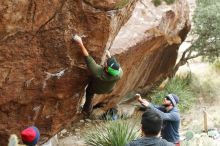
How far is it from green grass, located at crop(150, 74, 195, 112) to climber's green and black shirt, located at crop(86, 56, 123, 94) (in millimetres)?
9934

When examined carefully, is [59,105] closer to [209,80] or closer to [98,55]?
[98,55]

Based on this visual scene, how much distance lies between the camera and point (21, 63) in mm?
7719

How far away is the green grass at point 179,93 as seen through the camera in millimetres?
18547

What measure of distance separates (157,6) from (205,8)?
588 centimetres

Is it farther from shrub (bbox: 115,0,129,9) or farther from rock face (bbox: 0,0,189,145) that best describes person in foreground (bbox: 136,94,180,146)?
shrub (bbox: 115,0,129,9)

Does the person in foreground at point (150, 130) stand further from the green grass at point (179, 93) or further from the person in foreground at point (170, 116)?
the green grass at point (179, 93)

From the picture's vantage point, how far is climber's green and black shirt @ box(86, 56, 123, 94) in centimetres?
803

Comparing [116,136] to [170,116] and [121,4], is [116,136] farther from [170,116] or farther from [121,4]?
[121,4]

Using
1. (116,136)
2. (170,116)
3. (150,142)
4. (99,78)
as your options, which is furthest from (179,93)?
(150,142)

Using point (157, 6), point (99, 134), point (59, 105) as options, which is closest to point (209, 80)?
point (157, 6)

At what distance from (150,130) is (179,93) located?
1391 centimetres

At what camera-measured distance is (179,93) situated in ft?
62.3

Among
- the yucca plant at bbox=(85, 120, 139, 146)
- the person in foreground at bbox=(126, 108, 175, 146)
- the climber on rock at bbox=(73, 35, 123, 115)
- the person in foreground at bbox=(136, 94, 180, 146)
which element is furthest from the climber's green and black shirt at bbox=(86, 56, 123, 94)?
the person in foreground at bbox=(126, 108, 175, 146)

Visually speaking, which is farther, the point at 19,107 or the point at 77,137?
the point at 77,137
